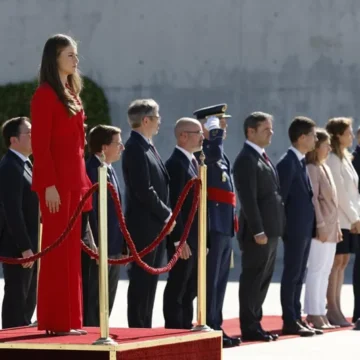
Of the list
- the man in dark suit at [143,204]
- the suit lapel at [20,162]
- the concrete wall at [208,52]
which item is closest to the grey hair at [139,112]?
the man in dark suit at [143,204]

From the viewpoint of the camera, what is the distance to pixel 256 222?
10727 mm

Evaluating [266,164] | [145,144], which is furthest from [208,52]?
[145,144]

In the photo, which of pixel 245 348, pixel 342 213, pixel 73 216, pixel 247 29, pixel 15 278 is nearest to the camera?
pixel 73 216

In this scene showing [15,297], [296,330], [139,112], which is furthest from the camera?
[296,330]

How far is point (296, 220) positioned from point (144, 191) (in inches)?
85.9

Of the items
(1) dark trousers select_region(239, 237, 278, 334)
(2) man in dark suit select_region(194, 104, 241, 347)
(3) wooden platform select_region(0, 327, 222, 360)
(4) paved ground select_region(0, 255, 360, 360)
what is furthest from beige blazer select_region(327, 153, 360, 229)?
(3) wooden platform select_region(0, 327, 222, 360)

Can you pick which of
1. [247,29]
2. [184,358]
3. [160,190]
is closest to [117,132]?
[160,190]

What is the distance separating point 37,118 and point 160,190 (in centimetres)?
236

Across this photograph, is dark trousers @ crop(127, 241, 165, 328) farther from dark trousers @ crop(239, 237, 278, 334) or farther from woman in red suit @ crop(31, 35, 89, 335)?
woman in red suit @ crop(31, 35, 89, 335)

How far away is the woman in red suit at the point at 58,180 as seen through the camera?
771 centimetres

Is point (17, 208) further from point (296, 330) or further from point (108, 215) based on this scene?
point (296, 330)

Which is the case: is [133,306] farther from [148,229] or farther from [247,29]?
[247,29]

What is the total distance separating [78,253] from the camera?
310 inches

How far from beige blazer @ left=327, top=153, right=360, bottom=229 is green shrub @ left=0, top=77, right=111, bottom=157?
968 cm
